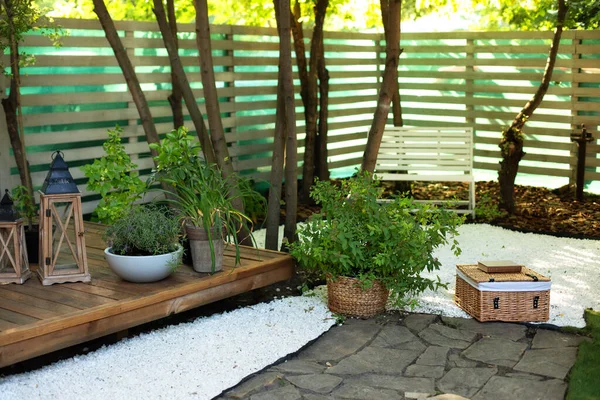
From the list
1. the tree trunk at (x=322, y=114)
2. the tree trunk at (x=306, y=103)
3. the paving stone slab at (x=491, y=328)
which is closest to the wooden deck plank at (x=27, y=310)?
the paving stone slab at (x=491, y=328)

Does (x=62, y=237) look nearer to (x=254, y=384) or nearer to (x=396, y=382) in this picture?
(x=254, y=384)

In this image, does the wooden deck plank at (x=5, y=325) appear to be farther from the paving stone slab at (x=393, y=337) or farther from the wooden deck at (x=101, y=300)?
the paving stone slab at (x=393, y=337)

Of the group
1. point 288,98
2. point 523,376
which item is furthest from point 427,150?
point 523,376

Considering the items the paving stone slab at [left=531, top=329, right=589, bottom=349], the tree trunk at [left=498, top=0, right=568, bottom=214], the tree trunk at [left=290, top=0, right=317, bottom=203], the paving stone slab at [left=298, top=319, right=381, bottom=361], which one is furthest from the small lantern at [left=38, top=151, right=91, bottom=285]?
the tree trunk at [left=498, top=0, right=568, bottom=214]

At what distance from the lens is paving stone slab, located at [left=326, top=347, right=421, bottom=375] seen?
3.81m

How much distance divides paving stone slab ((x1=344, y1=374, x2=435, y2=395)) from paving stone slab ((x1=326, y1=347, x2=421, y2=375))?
7cm

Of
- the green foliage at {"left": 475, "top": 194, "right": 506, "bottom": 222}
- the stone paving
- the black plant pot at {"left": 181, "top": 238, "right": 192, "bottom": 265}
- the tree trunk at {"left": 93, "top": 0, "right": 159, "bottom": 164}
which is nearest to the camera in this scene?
the stone paving

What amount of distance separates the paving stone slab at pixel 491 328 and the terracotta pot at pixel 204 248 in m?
1.34

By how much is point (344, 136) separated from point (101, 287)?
18.6 ft

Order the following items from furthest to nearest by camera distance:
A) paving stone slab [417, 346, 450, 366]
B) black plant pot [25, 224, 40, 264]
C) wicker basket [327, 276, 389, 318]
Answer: black plant pot [25, 224, 40, 264]
wicker basket [327, 276, 389, 318]
paving stone slab [417, 346, 450, 366]

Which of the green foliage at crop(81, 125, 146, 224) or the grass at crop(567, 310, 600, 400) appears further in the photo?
the green foliage at crop(81, 125, 146, 224)

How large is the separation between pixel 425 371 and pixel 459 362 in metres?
0.21

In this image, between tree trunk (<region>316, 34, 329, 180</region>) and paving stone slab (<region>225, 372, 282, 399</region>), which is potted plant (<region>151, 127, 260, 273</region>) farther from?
tree trunk (<region>316, 34, 329, 180</region>)

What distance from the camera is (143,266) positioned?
4262 millimetres
